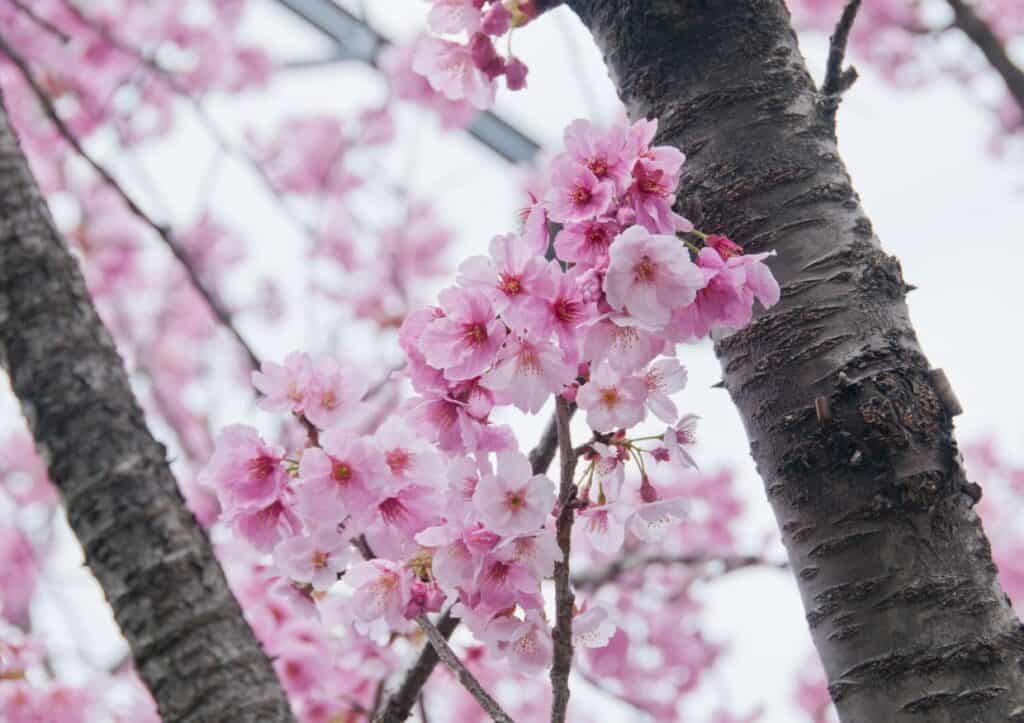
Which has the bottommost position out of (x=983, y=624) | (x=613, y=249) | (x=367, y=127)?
(x=983, y=624)

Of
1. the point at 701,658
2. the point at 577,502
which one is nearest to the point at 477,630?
the point at 577,502

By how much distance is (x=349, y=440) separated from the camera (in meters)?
0.79

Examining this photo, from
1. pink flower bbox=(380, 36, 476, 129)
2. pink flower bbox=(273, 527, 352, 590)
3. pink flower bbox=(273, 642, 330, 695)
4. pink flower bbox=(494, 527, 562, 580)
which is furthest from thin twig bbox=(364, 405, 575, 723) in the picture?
pink flower bbox=(380, 36, 476, 129)

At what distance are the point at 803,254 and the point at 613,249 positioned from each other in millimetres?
254

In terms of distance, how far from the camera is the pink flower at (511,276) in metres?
0.66

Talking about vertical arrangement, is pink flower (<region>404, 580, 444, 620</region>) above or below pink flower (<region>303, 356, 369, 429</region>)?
below

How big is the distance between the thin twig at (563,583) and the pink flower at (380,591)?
0.57 feet

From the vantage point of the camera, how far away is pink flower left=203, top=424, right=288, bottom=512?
0.85 m

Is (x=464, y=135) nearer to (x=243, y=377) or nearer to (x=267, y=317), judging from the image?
(x=243, y=377)

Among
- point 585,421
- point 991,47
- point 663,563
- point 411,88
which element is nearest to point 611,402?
point 585,421

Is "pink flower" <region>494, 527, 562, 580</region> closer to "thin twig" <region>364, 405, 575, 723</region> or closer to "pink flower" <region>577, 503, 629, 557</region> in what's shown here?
"pink flower" <region>577, 503, 629, 557</region>

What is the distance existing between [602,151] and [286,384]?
0.40 meters

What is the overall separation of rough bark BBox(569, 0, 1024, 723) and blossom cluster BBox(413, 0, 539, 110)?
160 millimetres

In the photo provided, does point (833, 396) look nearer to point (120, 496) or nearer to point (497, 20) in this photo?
point (497, 20)
